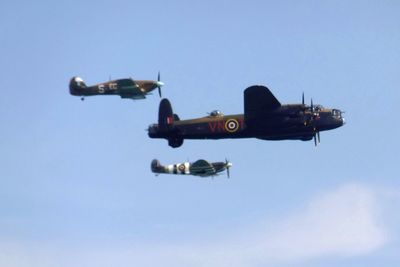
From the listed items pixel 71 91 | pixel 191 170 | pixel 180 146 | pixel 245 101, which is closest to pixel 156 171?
pixel 191 170

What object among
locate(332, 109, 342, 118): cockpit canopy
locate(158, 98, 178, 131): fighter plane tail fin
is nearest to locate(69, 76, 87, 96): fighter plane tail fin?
locate(158, 98, 178, 131): fighter plane tail fin

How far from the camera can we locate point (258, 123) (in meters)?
64.7

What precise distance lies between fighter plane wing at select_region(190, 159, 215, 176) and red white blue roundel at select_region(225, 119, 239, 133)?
13.1 m

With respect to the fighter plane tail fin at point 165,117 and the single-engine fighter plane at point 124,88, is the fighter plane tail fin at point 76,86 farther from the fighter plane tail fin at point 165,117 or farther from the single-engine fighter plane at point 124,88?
the fighter plane tail fin at point 165,117

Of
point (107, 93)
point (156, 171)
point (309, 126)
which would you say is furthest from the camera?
point (156, 171)

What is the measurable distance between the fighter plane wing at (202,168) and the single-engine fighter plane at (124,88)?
10304 mm

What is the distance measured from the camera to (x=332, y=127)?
211 feet

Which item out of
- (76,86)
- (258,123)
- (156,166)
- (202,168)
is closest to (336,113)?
(258,123)

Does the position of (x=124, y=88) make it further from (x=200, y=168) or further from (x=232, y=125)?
(x=232, y=125)

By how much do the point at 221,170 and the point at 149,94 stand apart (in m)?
13.2

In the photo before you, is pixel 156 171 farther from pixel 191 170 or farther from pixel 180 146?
pixel 180 146

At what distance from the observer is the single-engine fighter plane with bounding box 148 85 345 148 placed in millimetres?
63812

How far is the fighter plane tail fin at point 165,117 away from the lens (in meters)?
66.8

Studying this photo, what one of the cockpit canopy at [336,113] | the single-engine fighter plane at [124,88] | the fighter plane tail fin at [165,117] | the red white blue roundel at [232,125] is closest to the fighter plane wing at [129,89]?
the single-engine fighter plane at [124,88]
